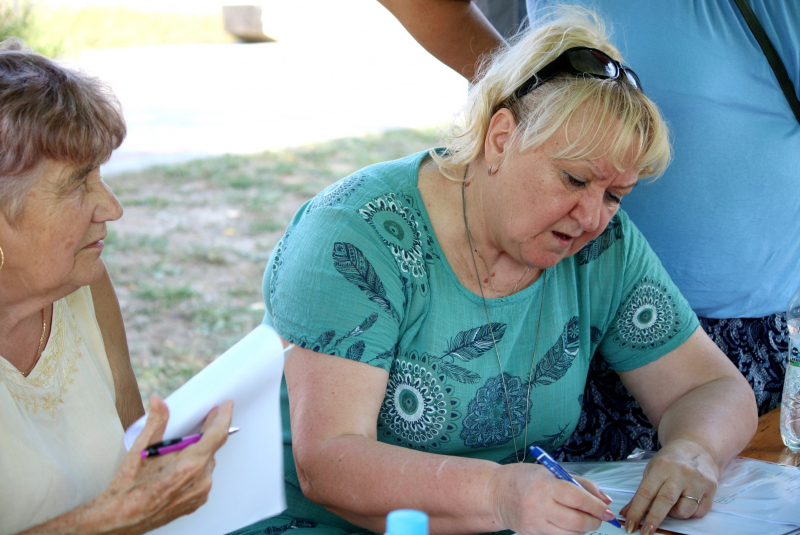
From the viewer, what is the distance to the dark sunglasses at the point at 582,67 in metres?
1.64

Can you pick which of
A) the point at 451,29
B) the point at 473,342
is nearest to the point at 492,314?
the point at 473,342

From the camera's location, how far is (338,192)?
171 cm

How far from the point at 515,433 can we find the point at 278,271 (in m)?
0.63

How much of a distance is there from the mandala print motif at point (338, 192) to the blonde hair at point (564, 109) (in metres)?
0.19

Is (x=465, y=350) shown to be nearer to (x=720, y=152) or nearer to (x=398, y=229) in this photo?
(x=398, y=229)

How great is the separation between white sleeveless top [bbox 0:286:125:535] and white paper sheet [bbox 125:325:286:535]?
21 centimetres

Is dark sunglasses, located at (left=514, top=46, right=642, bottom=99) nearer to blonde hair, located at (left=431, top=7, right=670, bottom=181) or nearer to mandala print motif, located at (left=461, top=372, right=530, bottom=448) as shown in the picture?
blonde hair, located at (left=431, top=7, right=670, bottom=181)

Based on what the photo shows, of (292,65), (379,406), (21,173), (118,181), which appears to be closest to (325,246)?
(379,406)

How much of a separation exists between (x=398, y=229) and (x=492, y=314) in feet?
0.92

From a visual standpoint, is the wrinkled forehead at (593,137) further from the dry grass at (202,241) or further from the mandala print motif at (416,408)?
the dry grass at (202,241)

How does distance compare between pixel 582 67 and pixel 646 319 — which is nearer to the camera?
pixel 582 67

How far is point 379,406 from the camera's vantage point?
1538mm

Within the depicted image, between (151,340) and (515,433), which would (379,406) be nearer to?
(515,433)

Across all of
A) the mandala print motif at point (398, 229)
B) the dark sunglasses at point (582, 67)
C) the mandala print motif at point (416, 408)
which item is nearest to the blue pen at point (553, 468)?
the mandala print motif at point (416, 408)
